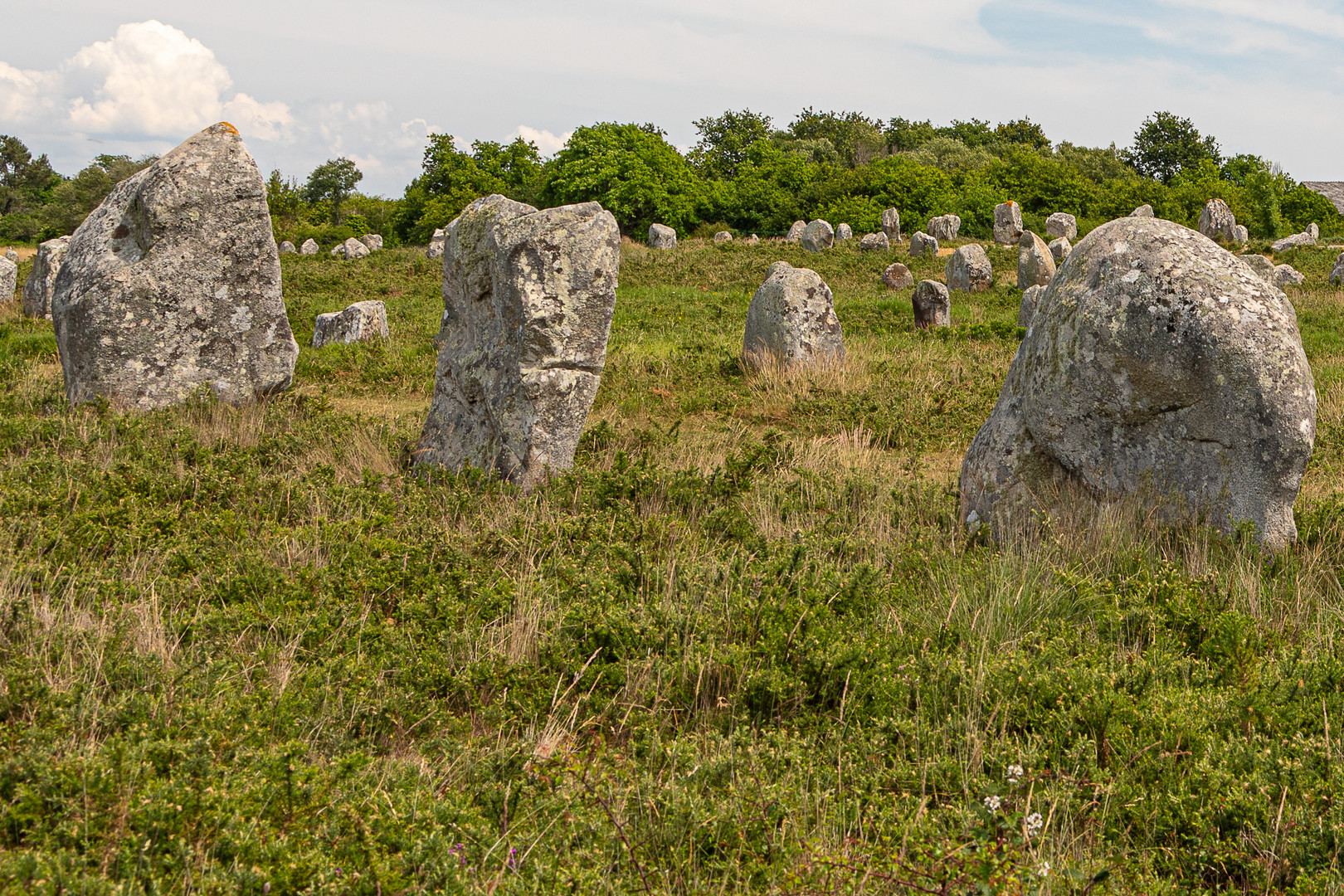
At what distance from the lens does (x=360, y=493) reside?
611 centimetres

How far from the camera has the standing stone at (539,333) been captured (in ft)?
22.3

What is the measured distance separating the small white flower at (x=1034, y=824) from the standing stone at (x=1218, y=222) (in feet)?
114

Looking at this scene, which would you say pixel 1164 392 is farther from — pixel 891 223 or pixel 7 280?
pixel 891 223

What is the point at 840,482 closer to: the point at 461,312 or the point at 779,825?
the point at 461,312

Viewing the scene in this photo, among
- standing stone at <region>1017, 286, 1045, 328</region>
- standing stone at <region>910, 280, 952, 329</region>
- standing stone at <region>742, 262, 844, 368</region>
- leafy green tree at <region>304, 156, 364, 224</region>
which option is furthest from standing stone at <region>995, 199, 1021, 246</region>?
leafy green tree at <region>304, 156, 364, 224</region>

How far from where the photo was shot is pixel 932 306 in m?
17.8

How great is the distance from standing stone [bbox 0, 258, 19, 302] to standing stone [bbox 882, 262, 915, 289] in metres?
19.8

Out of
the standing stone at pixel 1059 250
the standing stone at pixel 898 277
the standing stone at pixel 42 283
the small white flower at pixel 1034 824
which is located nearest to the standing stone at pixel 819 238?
the standing stone at pixel 898 277

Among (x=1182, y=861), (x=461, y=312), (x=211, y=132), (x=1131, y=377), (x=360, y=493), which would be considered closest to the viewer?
(x=1182, y=861)

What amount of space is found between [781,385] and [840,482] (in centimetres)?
495

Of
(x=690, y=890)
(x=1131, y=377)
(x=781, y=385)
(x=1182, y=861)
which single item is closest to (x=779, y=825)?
(x=690, y=890)

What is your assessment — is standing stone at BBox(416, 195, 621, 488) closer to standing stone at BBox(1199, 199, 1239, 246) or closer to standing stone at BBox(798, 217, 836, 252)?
standing stone at BBox(798, 217, 836, 252)

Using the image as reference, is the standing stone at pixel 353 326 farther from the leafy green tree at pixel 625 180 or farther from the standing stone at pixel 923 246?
the leafy green tree at pixel 625 180

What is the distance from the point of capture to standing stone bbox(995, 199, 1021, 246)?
113 feet
